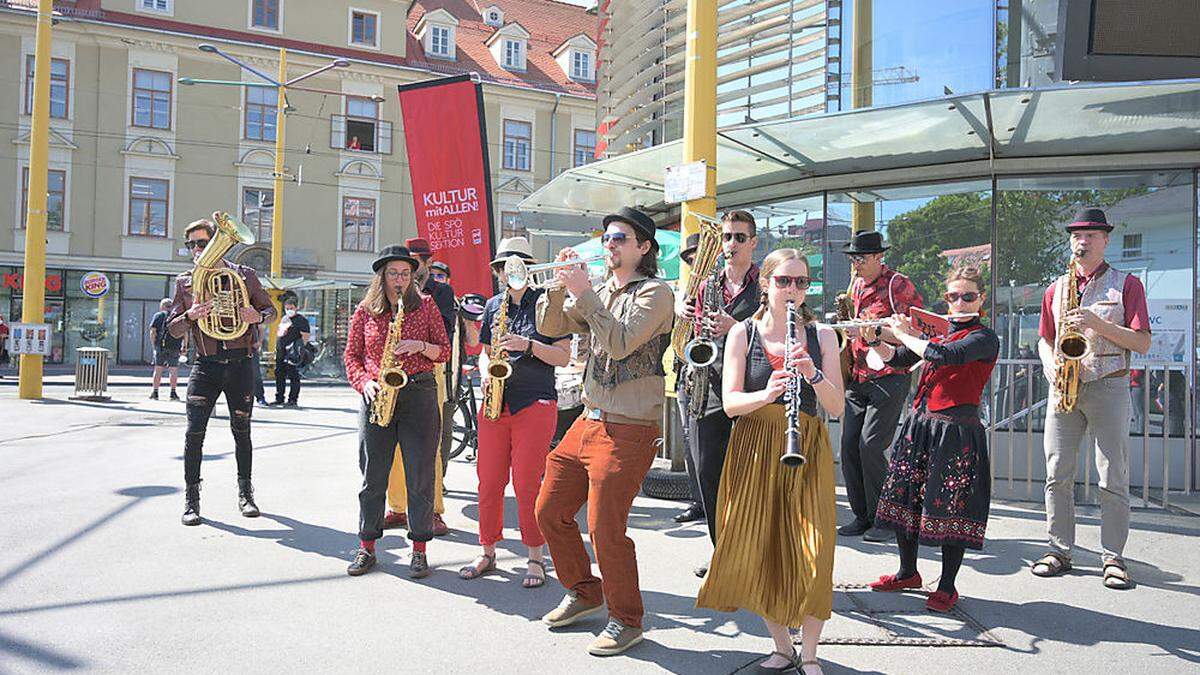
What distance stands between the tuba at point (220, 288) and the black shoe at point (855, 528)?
451 centimetres

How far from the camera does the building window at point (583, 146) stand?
3603 centimetres

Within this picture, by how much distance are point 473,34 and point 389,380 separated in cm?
3487

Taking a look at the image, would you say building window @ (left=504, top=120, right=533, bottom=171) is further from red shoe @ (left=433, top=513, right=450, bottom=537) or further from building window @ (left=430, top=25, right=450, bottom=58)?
red shoe @ (left=433, top=513, right=450, bottom=537)

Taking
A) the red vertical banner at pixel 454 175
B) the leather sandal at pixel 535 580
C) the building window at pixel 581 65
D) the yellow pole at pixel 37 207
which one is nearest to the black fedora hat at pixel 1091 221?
the leather sandal at pixel 535 580

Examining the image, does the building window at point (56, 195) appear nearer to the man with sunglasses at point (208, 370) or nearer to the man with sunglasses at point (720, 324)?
the man with sunglasses at point (208, 370)

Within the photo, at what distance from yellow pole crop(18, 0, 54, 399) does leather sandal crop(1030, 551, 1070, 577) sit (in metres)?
15.7

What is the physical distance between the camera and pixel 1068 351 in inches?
203

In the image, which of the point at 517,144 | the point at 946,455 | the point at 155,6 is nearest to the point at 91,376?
the point at 946,455

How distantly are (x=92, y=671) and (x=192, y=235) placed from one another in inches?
145

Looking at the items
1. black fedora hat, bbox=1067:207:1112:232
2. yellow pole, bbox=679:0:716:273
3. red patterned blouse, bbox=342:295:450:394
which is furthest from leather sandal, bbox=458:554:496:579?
black fedora hat, bbox=1067:207:1112:232

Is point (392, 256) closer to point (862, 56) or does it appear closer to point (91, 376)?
point (862, 56)

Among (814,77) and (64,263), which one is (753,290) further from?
(64,263)

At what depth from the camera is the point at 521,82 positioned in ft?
117

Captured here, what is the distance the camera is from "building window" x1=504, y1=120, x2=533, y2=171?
115 feet
